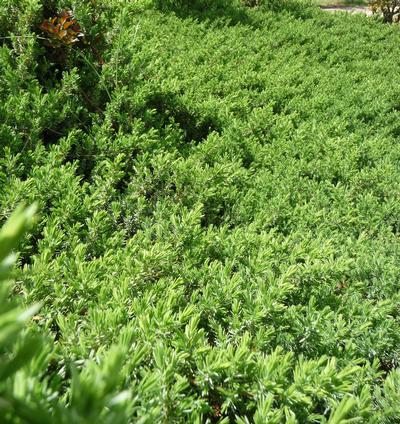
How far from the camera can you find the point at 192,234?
2.27 meters

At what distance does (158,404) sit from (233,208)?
1.70 m

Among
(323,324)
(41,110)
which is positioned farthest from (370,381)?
(41,110)

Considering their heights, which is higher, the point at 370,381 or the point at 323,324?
the point at 323,324

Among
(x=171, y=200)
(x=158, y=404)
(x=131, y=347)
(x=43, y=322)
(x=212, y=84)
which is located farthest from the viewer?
(x=212, y=84)

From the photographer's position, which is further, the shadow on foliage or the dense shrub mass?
the shadow on foliage

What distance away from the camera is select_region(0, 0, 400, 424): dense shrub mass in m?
1.37

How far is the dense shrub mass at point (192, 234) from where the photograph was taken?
137 cm

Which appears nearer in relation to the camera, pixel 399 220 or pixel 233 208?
pixel 233 208

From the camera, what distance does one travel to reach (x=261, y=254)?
213 cm

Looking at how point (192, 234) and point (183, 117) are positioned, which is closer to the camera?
point (192, 234)

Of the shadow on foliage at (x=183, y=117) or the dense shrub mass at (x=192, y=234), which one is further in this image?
the shadow on foliage at (x=183, y=117)

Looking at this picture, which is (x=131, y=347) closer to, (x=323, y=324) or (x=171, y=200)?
(x=323, y=324)

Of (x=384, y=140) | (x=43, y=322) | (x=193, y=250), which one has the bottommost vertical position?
(x=384, y=140)

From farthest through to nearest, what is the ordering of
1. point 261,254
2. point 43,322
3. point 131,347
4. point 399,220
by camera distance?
point 399,220, point 261,254, point 43,322, point 131,347
